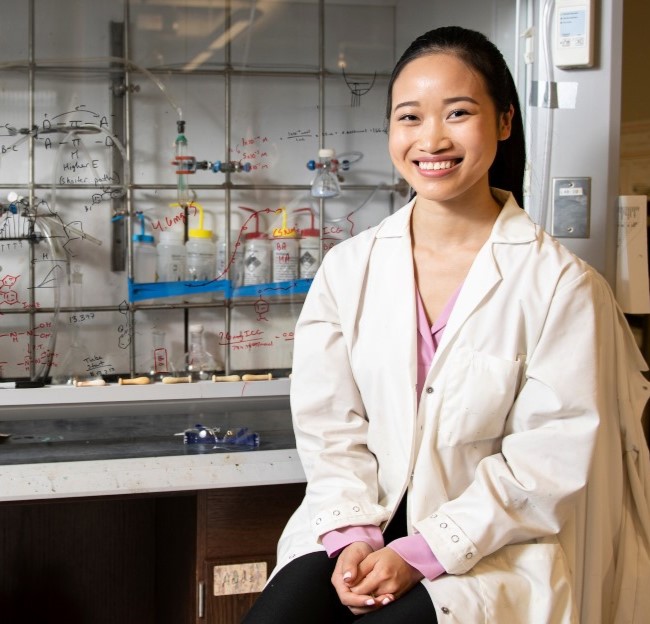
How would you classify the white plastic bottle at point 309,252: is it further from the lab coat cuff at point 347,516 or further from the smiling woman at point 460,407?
the lab coat cuff at point 347,516

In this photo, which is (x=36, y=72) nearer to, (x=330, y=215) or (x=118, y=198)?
(x=118, y=198)

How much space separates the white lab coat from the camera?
123cm

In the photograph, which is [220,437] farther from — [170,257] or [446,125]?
[446,125]

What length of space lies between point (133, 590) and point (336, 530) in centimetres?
120

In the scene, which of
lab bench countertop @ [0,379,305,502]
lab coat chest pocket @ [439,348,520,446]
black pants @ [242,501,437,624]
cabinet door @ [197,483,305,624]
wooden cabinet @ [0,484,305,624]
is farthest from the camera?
wooden cabinet @ [0,484,305,624]

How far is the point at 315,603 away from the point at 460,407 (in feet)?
1.24

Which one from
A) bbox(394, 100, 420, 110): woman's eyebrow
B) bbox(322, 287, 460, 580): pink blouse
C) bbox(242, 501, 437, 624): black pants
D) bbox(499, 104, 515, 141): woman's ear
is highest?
bbox(394, 100, 420, 110): woman's eyebrow

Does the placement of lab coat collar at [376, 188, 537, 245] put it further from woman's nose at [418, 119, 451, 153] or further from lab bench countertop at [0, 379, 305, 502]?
lab bench countertop at [0, 379, 305, 502]

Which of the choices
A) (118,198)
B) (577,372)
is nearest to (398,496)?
(577,372)

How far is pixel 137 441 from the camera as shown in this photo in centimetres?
174

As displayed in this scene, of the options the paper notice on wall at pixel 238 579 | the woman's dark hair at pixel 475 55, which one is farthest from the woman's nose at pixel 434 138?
the paper notice on wall at pixel 238 579

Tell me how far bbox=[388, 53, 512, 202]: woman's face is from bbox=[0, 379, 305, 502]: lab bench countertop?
686 millimetres

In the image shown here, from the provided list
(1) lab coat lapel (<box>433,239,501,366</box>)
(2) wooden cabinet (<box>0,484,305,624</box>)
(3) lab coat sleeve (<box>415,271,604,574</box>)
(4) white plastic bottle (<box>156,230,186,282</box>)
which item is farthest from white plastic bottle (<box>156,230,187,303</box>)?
(3) lab coat sleeve (<box>415,271,604,574</box>)

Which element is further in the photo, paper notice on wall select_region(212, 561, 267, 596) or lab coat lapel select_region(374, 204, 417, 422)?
paper notice on wall select_region(212, 561, 267, 596)
